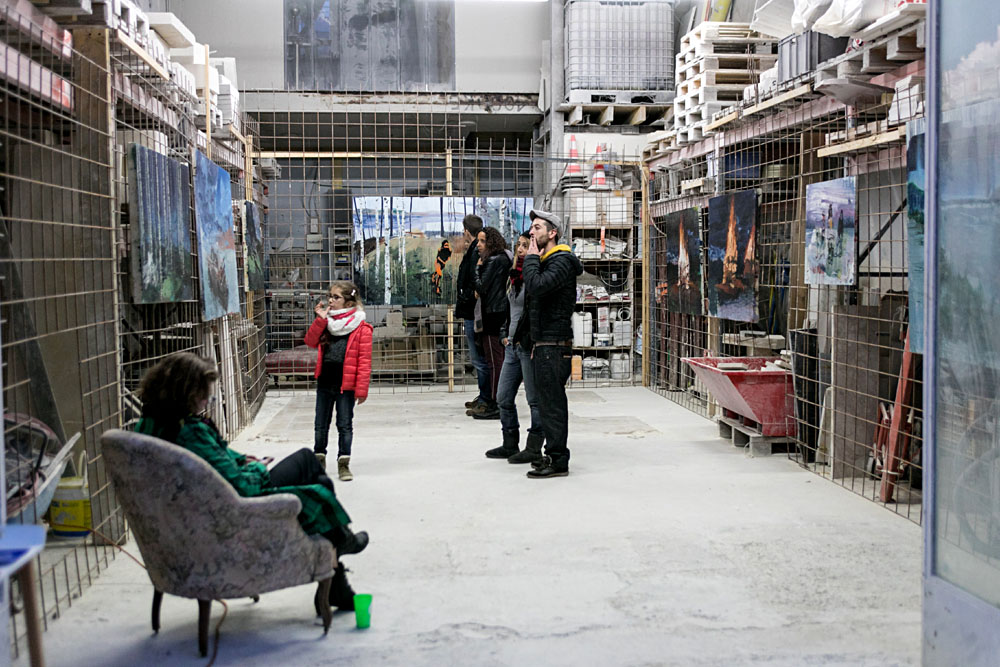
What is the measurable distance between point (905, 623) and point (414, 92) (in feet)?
33.7

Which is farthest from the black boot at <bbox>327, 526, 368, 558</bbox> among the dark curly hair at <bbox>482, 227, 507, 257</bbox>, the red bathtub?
the dark curly hair at <bbox>482, 227, 507, 257</bbox>

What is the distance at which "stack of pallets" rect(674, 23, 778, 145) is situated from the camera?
9.34m

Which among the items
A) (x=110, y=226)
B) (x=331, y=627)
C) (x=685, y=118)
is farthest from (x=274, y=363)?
(x=331, y=627)

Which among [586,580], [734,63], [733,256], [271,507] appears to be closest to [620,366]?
[733,256]

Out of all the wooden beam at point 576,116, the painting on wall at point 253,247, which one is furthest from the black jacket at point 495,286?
the wooden beam at point 576,116

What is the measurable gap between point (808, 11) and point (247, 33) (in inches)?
346

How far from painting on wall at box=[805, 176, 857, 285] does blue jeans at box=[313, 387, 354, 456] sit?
3.49 meters

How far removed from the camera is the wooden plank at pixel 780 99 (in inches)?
266

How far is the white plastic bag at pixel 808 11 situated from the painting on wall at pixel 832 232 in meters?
1.07

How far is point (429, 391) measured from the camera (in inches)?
459

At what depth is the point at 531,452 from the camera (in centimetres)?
727

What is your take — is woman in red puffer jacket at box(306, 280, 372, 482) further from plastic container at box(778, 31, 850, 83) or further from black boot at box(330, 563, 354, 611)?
plastic container at box(778, 31, 850, 83)

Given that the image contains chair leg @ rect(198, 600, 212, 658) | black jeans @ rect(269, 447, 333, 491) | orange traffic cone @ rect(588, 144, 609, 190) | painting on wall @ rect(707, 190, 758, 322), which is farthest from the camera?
orange traffic cone @ rect(588, 144, 609, 190)

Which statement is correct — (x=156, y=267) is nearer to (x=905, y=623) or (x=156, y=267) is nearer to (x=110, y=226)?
(x=110, y=226)
